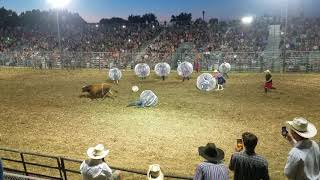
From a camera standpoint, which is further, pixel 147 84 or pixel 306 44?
pixel 306 44

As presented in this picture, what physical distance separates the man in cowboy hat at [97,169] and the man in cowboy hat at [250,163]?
Result: 2065mm

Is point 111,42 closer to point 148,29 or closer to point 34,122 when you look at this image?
point 148,29

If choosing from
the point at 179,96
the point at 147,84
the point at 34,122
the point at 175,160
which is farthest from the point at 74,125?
the point at 147,84

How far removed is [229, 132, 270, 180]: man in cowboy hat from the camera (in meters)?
6.02

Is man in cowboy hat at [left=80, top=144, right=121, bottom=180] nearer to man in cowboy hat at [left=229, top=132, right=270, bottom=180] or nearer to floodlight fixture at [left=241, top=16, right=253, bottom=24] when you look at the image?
man in cowboy hat at [left=229, top=132, right=270, bottom=180]

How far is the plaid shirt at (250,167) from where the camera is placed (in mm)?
6027

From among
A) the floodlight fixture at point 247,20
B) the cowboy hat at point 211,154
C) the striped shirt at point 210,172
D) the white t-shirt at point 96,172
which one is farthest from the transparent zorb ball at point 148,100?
the floodlight fixture at point 247,20

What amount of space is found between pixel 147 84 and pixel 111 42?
24.1 meters

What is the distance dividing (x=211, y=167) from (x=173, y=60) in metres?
34.1

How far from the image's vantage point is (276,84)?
27.8m

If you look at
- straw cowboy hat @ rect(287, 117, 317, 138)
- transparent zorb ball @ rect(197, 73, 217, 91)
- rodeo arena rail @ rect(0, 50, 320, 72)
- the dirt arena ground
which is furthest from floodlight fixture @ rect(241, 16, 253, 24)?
straw cowboy hat @ rect(287, 117, 317, 138)

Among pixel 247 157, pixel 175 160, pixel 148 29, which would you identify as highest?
pixel 148 29

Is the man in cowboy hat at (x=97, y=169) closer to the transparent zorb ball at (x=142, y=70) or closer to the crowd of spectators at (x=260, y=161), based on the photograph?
the crowd of spectators at (x=260, y=161)

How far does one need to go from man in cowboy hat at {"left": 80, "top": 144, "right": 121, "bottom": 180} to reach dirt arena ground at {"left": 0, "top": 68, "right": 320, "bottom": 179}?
4945 mm
